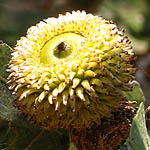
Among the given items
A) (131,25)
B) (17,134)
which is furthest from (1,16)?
(17,134)

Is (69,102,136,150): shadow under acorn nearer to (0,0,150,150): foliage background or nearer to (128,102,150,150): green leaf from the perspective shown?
(128,102,150,150): green leaf

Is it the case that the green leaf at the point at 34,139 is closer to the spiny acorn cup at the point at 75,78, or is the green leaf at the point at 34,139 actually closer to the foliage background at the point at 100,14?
the spiny acorn cup at the point at 75,78

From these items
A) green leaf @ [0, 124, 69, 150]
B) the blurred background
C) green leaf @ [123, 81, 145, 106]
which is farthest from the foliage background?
green leaf @ [0, 124, 69, 150]

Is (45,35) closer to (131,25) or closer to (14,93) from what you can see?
(14,93)

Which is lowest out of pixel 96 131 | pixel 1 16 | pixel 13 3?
pixel 96 131

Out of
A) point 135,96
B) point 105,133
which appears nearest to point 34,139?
point 105,133

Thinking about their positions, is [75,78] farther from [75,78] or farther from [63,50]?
[63,50]

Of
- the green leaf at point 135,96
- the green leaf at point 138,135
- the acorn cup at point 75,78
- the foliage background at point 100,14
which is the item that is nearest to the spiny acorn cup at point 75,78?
the acorn cup at point 75,78
